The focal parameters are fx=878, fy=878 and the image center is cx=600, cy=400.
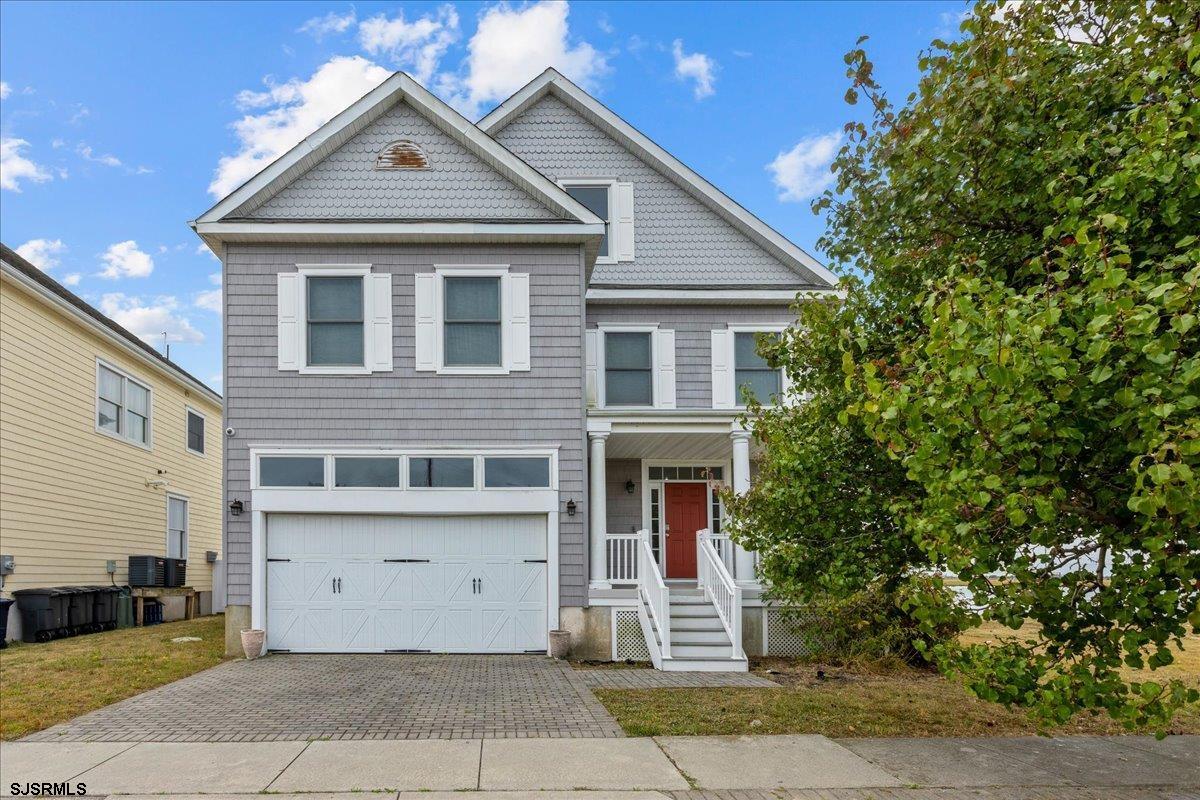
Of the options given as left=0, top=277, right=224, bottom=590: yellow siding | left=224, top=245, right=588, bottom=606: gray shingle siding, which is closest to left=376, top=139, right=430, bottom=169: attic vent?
left=224, top=245, right=588, bottom=606: gray shingle siding

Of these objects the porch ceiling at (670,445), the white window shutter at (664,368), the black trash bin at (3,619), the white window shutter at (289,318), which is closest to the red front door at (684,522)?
the porch ceiling at (670,445)

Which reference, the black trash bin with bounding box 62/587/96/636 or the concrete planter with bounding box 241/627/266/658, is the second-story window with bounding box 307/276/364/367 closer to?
the concrete planter with bounding box 241/627/266/658

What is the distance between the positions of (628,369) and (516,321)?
2.86 m

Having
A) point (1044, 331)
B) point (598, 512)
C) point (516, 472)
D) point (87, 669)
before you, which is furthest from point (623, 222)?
point (1044, 331)

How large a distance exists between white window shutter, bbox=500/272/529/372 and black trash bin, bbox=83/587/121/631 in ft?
31.8

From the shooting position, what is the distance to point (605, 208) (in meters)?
16.0

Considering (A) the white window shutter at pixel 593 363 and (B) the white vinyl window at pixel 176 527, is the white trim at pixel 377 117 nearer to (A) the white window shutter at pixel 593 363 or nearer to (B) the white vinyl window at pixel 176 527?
(A) the white window shutter at pixel 593 363

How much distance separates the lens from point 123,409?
61.6ft

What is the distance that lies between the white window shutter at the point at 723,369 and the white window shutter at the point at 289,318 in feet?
22.4

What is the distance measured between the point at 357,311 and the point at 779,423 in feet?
24.1

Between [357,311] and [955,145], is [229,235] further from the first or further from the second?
[955,145]

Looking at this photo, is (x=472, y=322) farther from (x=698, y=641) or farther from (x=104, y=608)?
(x=104, y=608)

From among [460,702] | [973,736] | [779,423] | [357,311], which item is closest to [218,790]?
[460,702]

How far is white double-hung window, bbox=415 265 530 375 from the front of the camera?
43.0ft
